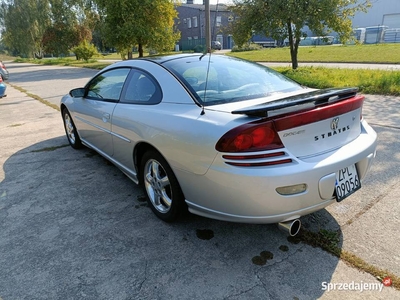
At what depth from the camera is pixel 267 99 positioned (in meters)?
2.56

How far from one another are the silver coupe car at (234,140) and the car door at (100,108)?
0.39 ft

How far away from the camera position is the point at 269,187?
6.34 ft

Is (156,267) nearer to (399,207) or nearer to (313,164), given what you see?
(313,164)

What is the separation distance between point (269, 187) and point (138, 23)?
1816 centimetres

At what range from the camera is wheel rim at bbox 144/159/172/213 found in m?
2.72

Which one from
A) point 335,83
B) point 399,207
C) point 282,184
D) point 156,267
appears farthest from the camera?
point 335,83

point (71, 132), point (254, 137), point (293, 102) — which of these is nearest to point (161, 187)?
point (254, 137)

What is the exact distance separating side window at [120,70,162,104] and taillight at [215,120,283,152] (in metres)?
1.01

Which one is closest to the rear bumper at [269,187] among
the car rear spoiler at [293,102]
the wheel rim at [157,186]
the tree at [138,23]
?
the car rear spoiler at [293,102]

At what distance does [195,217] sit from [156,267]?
27.4 inches

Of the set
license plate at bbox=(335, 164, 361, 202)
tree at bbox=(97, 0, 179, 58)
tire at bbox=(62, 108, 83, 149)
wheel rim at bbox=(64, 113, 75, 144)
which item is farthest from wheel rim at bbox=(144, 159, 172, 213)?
tree at bbox=(97, 0, 179, 58)

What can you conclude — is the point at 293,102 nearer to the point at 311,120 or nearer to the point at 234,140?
the point at 311,120

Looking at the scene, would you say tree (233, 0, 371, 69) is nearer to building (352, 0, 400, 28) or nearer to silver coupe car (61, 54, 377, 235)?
silver coupe car (61, 54, 377, 235)

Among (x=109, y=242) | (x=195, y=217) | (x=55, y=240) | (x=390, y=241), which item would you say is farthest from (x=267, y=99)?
(x=55, y=240)
